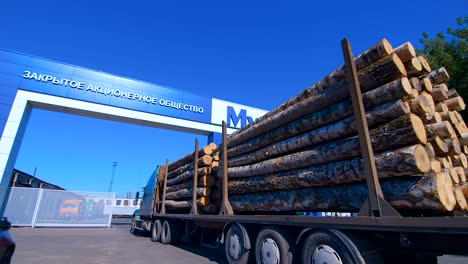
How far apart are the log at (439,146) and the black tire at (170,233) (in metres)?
9.19

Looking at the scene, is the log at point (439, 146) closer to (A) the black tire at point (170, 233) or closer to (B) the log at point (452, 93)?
(B) the log at point (452, 93)

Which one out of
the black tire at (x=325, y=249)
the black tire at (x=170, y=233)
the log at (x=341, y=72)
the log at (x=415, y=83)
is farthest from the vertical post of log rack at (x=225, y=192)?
the black tire at (x=170, y=233)

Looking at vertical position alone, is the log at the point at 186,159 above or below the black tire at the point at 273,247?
above

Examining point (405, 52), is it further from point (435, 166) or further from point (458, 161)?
point (458, 161)

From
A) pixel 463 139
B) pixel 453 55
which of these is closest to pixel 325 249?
pixel 463 139

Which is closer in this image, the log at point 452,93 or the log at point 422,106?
the log at point 422,106

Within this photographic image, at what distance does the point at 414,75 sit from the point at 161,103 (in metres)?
17.9

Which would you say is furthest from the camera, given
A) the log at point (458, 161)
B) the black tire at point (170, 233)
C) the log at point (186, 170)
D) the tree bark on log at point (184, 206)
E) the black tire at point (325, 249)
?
the black tire at point (170, 233)

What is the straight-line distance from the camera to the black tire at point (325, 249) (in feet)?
11.3

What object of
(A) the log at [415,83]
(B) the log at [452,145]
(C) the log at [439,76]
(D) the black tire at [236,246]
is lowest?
(D) the black tire at [236,246]

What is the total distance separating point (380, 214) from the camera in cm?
319

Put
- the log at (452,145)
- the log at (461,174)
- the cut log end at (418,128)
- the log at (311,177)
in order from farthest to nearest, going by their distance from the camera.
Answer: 1. the log at (461,174)
2. the log at (452,145)
3. the log at (311,177)
4. the cut log end at (418,128)

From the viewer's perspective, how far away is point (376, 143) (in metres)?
3.49

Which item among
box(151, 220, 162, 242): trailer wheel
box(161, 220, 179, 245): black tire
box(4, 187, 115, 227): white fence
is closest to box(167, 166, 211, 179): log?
box(161, 220, 179, 245): black tire
